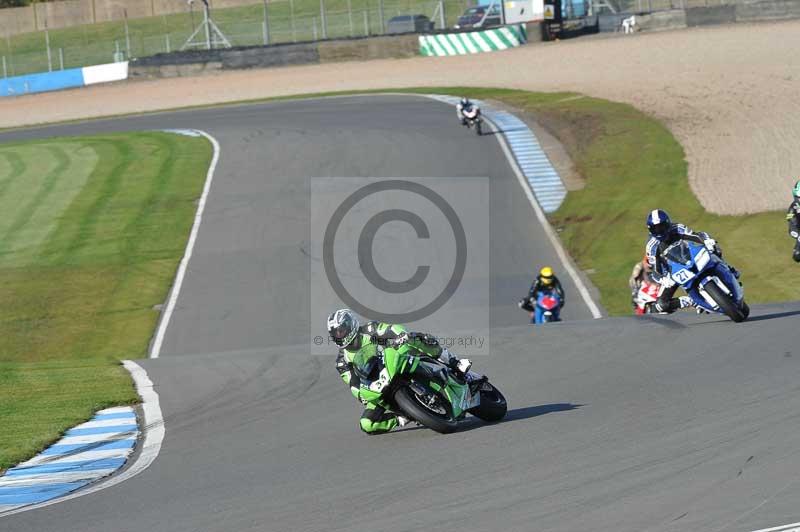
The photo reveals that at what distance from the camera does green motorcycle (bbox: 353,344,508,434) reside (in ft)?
35.2

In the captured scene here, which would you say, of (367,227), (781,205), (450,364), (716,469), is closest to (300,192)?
(367,227)

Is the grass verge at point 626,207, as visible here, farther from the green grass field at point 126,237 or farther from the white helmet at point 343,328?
the white helmet at point 343,328

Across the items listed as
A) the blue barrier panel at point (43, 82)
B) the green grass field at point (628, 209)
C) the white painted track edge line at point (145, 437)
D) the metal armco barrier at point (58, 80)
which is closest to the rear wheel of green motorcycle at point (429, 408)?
the white painted track edge line at point (145, 437)

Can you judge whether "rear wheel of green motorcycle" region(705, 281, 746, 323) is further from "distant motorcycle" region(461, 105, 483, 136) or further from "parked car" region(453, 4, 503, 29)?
"parked car" region(453, 4, 503, 29)

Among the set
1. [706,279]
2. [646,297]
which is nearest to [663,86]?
[646,297]

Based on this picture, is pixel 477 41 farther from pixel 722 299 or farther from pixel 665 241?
pixel 722 299

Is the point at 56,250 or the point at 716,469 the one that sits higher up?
the point at 716,469

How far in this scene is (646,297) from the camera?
2005 centimetres

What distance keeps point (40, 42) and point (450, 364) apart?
77.9 m

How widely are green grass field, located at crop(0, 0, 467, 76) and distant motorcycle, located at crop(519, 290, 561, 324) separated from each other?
4853 centimetres

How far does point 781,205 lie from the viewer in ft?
95.3

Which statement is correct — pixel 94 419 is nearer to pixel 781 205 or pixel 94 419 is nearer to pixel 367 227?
pixel 367 227

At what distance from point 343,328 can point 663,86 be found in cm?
3615

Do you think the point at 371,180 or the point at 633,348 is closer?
the point at 633,348
